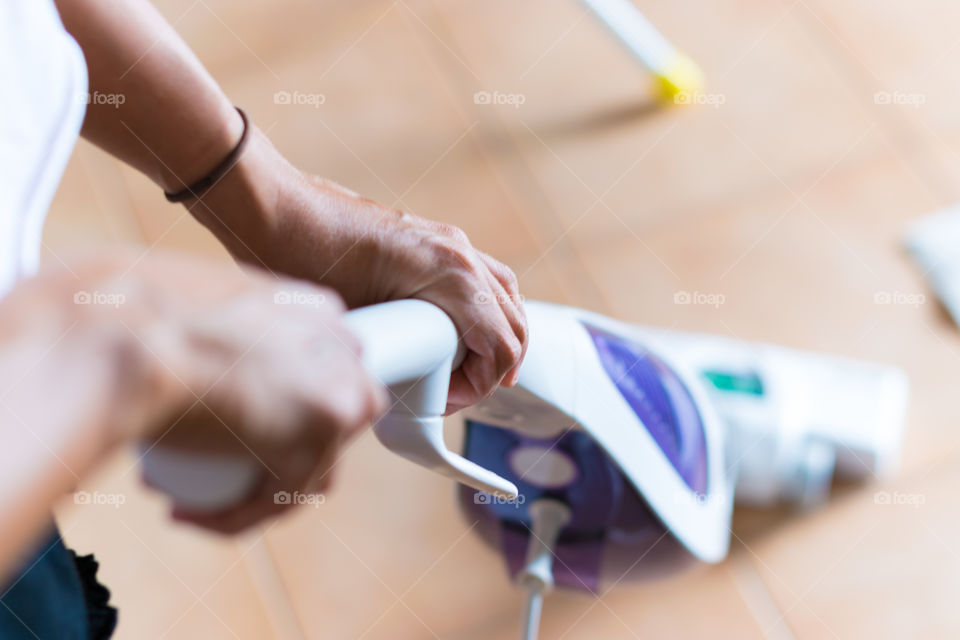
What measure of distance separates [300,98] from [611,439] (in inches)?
30.6

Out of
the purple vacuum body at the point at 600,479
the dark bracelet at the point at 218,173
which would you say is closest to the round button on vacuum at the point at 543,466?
the purple vacuum body at the point at 600,479

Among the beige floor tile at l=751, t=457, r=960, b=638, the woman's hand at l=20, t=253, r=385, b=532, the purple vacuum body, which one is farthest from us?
the beige floor tile at l=751, t=457, r=960, b=638

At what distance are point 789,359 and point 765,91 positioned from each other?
398mm

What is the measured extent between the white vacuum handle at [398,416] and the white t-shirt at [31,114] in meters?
0.12

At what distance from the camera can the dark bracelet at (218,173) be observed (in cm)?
50

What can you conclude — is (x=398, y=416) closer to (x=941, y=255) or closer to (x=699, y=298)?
(x=699, y=298)

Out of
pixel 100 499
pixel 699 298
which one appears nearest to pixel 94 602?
pixel 100 499

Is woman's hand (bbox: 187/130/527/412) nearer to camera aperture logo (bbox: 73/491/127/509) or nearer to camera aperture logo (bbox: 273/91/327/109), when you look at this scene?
camera aperture logo (bbox: 73/491/127/509)

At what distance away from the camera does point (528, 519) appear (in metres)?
0.74

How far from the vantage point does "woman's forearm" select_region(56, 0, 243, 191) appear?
459 millimetres

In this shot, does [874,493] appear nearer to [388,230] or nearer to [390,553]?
[390,553]

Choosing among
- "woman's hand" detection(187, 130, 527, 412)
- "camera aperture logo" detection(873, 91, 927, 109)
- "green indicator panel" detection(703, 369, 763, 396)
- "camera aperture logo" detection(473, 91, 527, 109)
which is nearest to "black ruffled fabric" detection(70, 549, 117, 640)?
"woman's hand" detection(187, 130, 527, 412)

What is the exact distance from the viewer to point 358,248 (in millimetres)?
495

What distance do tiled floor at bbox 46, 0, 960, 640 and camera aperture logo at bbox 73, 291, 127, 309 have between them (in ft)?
2.11
